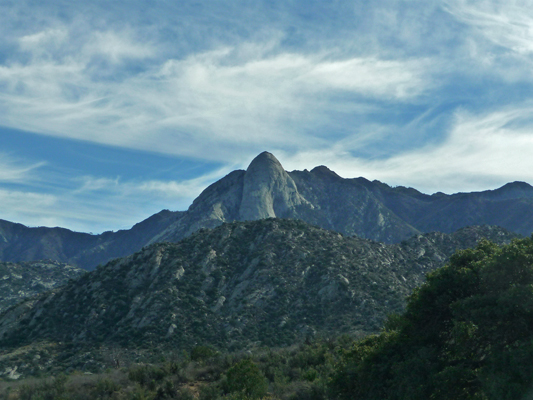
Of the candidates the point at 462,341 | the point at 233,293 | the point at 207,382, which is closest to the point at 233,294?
the point at 233,293

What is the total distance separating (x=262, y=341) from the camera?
51.0 m

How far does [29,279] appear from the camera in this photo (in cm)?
12488

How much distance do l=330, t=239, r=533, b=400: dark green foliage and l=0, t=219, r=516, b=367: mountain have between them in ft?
92.6

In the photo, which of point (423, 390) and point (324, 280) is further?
point (324, 280)

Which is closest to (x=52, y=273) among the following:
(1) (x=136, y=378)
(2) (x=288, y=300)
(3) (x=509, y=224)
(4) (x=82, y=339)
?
(4) (x=82, y=339)

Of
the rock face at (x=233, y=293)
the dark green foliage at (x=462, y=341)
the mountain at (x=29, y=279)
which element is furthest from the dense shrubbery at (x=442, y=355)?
the mountain at (x=29, y=279)

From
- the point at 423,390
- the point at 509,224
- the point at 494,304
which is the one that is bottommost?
the point at 423,390

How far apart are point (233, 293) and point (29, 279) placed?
85.2 meters

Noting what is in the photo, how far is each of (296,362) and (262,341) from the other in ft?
65.4

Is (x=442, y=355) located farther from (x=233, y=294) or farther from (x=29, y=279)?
(x=29, y=279)

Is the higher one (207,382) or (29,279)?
(29,279)

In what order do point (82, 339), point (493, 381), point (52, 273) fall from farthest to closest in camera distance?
point (52, 273)
point (82, 339)
point (493, 381)

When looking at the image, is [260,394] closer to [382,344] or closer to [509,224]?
[382,344]

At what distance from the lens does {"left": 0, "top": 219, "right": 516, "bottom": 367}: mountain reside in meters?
54.2
